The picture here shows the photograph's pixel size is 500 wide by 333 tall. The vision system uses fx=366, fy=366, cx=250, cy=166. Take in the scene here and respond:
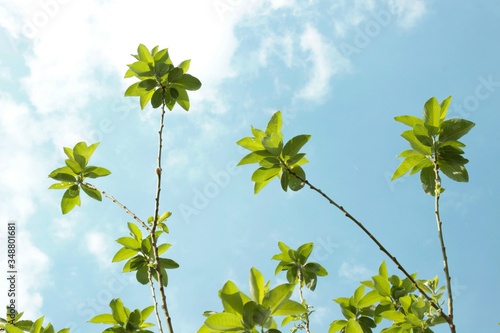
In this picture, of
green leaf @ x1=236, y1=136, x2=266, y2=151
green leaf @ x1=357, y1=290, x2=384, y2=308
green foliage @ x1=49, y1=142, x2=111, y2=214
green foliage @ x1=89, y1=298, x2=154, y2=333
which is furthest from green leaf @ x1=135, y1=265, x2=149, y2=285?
green leaf @ x1=357, y1=290, x2=384, y2=308

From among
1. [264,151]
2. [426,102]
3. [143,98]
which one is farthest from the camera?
[143,98]

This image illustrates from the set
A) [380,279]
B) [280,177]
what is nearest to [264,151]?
[280,177]

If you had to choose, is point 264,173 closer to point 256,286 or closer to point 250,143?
point 250,143

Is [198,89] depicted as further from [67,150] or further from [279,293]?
[279,293]

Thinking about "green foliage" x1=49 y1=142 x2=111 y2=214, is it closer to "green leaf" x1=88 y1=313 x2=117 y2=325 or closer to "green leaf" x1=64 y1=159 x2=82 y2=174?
"green leaf" x1=64 y1=159 x2=82 y2=174

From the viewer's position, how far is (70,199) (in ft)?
8.34

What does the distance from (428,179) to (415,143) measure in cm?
24

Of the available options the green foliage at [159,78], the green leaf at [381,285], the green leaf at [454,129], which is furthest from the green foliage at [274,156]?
the green leaf at [381,285]

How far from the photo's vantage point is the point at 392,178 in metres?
2.16

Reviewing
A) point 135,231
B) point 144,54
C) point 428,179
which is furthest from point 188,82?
point 428,179

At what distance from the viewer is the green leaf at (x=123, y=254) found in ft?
7.59

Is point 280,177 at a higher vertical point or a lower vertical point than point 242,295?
higher

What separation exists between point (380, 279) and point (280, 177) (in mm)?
1065

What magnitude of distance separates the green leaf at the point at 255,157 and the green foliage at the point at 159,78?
0.70 metres
